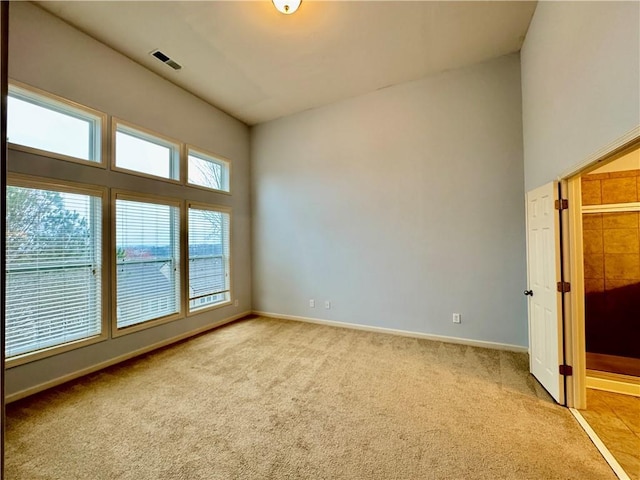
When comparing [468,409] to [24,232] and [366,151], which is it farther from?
[24,232]

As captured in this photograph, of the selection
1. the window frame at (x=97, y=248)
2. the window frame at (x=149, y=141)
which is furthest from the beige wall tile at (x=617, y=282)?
the window frame at (x=97, y=248)

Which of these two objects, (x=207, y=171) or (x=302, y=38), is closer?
(x=302, y=38)

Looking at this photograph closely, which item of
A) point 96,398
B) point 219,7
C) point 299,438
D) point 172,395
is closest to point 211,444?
point 299,438

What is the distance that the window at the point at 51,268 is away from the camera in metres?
2.29

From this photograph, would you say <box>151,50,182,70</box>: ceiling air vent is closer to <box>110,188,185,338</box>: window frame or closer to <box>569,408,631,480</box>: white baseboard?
<box>110,188,185,338</box>: window frame

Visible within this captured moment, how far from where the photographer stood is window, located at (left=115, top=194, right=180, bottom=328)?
3061mm

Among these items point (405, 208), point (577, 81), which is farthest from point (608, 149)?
point (405, 208)

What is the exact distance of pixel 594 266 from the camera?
3.38 meters

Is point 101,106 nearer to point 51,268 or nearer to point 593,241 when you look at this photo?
point 51,268

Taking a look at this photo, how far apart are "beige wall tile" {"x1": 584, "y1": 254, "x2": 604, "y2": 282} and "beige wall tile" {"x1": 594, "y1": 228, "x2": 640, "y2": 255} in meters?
0.13

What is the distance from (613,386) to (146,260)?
17.2 ft

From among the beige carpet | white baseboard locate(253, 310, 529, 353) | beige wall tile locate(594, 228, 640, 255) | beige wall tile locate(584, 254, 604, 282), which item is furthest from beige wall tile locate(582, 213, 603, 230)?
the beige carpet

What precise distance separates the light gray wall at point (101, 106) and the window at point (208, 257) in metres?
0.21

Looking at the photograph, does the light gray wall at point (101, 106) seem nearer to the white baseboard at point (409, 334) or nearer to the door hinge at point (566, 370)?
the white baseboard at point (409, 334)
